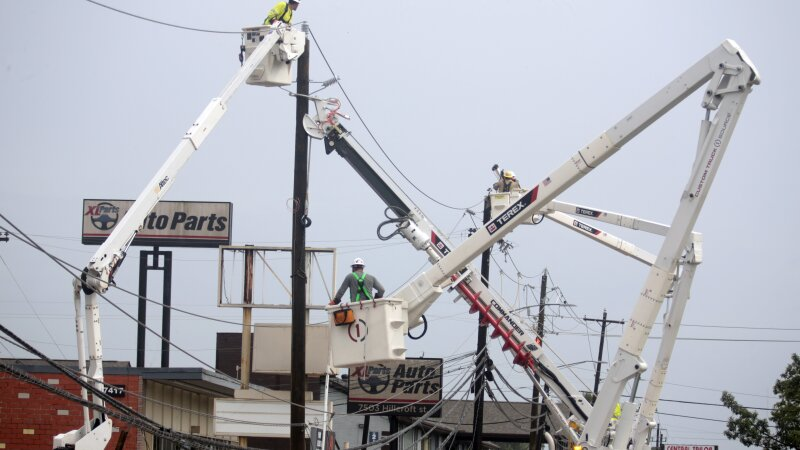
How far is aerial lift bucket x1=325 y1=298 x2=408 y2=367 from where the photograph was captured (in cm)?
2202

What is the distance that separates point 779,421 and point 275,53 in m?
33.4

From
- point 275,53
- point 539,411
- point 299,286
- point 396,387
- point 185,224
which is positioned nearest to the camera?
point 275,53

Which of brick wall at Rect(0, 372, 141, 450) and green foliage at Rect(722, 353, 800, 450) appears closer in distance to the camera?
brick wall at Rect(0, 372, 141, 450)

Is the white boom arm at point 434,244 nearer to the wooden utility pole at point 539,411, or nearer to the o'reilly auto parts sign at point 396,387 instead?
the wooden utility pole at point 539,411

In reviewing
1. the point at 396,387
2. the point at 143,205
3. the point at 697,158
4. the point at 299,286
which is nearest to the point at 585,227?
the point at 299,286

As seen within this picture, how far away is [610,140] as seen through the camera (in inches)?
819

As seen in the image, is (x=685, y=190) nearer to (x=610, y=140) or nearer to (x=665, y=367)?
(x=610, y=140)

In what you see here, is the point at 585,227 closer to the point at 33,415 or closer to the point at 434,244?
the point at 434,244

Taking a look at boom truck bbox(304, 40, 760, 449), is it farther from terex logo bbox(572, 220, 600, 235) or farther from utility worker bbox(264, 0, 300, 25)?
terex logo bbox(572, 220, 600, 235)

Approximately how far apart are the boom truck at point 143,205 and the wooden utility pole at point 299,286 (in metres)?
1.28

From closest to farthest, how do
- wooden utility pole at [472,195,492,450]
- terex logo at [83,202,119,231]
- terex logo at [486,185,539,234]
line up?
terex logo at [486,185,539,234]
wooden utility pole at [472,195,492,450]
terex logo at [83,202,119,231]

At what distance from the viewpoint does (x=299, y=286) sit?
26203 millimetres

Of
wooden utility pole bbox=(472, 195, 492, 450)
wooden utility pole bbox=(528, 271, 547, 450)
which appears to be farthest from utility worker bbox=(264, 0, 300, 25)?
wooden utility pole bbox=(528, 271, 547, 450)

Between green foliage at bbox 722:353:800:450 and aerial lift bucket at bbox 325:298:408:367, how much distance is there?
32163 millimetres
